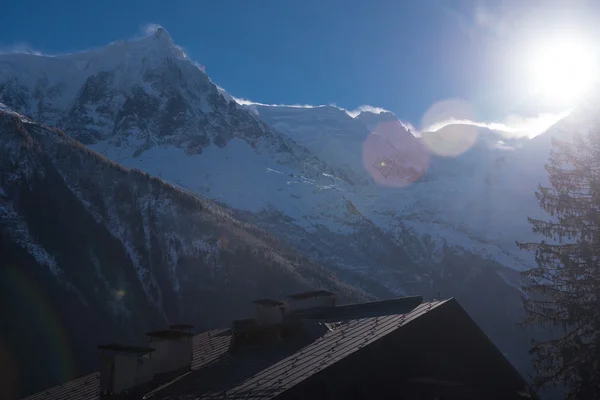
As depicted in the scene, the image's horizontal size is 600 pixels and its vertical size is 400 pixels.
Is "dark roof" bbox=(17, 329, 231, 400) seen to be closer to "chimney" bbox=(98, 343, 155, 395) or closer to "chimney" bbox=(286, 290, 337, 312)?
"chimney" bbox=(98, 343, 155, 395)

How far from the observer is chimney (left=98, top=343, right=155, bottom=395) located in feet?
46.0

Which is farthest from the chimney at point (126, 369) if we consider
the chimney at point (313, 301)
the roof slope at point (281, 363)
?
the chimney at point (313, 301)

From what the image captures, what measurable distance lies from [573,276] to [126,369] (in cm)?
1016

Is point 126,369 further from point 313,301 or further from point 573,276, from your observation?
point 573,276

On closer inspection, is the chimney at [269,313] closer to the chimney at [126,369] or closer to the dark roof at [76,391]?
the chimney at [126,369]

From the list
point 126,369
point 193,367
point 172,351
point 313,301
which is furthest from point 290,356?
point 313,301

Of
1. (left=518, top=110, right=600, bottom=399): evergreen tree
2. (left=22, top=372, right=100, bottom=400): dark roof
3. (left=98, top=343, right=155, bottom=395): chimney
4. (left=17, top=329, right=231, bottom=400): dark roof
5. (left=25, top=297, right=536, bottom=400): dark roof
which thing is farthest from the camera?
(left=22, top=372, right=100, bottom=400): dark roof

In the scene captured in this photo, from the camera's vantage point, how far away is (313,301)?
18.3m

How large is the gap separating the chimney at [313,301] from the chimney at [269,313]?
6.21 feet

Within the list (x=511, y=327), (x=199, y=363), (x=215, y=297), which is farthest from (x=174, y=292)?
(x=199, y=363)

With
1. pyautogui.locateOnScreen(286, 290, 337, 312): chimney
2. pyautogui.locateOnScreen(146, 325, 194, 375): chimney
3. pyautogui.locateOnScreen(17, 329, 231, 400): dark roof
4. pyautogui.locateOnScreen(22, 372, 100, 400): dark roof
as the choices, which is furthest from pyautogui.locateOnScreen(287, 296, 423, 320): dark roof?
pyautogui.locateOnScreen(22, 372, 100, 400): dark roof

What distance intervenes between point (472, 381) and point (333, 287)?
294 ft

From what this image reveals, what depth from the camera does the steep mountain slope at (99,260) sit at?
6184 cm

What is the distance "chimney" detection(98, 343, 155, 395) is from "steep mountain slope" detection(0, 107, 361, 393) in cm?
4248
